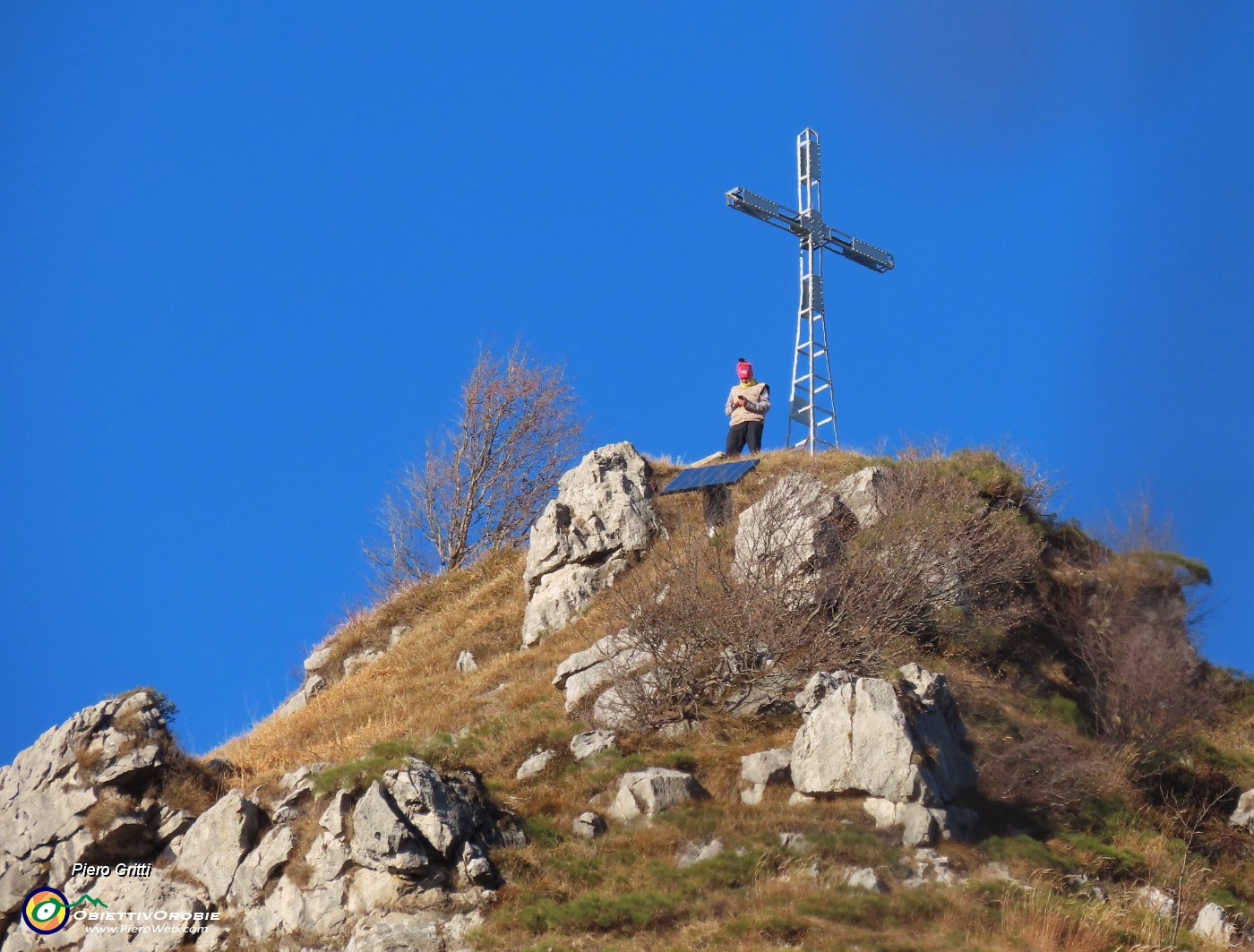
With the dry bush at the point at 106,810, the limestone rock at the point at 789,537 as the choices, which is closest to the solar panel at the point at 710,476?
the limestone rock at the point at 789,537

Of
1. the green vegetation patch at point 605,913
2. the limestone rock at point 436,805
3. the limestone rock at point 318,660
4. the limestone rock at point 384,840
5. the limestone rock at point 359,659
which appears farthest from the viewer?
the limestone rock at point 318,660

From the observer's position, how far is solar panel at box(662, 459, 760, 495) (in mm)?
25891

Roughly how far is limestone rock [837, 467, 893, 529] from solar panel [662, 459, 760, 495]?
218 cm

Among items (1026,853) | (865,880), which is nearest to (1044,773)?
(1026,853)

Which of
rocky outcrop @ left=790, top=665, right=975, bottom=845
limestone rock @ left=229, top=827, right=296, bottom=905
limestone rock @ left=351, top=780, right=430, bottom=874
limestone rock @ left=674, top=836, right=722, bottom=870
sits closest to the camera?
limestone rock @ left=674, top=836, right=722, bottom=870

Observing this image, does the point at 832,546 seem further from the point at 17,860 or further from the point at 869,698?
the point at 17,860

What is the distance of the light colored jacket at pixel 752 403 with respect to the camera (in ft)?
93.5

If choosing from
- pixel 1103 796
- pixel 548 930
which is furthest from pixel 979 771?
pixel 548 930

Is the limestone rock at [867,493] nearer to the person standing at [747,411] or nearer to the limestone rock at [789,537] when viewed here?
the limestone rock at [789,537]

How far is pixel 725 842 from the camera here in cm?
1593

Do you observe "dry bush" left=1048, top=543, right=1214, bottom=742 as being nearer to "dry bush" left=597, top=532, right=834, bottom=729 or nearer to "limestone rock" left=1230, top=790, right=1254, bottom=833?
"limestone rock" left=1230, top=790, right=1254, bottom=833

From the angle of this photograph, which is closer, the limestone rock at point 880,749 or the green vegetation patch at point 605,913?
the green vegetation patch at point 605,913

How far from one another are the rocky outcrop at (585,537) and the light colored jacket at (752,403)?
2515 millimetres

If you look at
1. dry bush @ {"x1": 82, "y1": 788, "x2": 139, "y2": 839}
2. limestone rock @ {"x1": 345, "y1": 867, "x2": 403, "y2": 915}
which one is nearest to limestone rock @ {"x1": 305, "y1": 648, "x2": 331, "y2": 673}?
dry bush @ {"x1": 82, "y1": 788, "x2": 139, "y2": 839}
